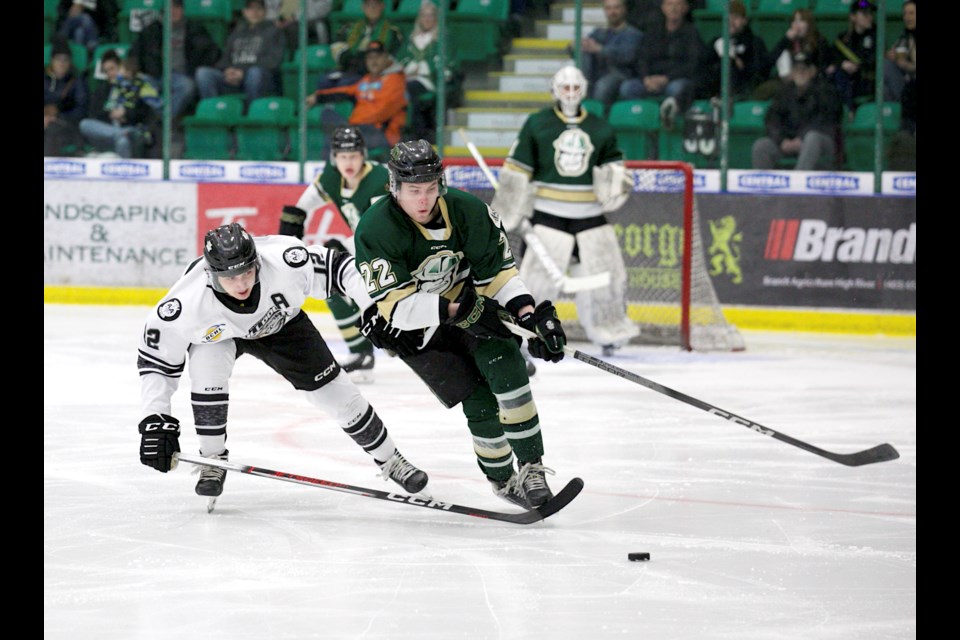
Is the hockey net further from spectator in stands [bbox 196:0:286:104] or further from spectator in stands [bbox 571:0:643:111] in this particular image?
spectator in stands [bbox 196:0:286:104]

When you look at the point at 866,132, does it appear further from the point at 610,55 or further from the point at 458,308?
the point at 458,308

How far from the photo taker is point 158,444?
127 inches

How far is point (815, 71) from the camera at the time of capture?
7246mm

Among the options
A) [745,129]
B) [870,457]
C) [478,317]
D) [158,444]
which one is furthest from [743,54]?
[158,444]

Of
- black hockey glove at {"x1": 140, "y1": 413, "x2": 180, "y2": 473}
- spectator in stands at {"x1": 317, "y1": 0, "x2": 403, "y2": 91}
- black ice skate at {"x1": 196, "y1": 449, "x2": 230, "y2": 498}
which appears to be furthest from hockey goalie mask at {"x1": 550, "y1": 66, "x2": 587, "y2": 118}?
black hockey glove at {"x1": 140, "y1": 413, "x2": 180, "y2": 473}

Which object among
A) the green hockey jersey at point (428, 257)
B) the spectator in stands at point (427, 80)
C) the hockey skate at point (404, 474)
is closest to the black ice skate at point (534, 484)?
the hockey skate at point (404, 474)

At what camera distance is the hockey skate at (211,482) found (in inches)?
139

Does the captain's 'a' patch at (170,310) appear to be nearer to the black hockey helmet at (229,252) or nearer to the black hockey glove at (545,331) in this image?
the black hockey helmet at (229,252)

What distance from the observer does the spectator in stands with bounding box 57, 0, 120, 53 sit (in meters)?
8.42

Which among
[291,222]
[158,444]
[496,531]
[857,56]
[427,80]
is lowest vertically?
[496,531]

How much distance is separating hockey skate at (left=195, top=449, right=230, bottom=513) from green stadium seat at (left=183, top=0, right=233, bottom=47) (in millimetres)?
5078

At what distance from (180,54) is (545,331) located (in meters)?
5.37
